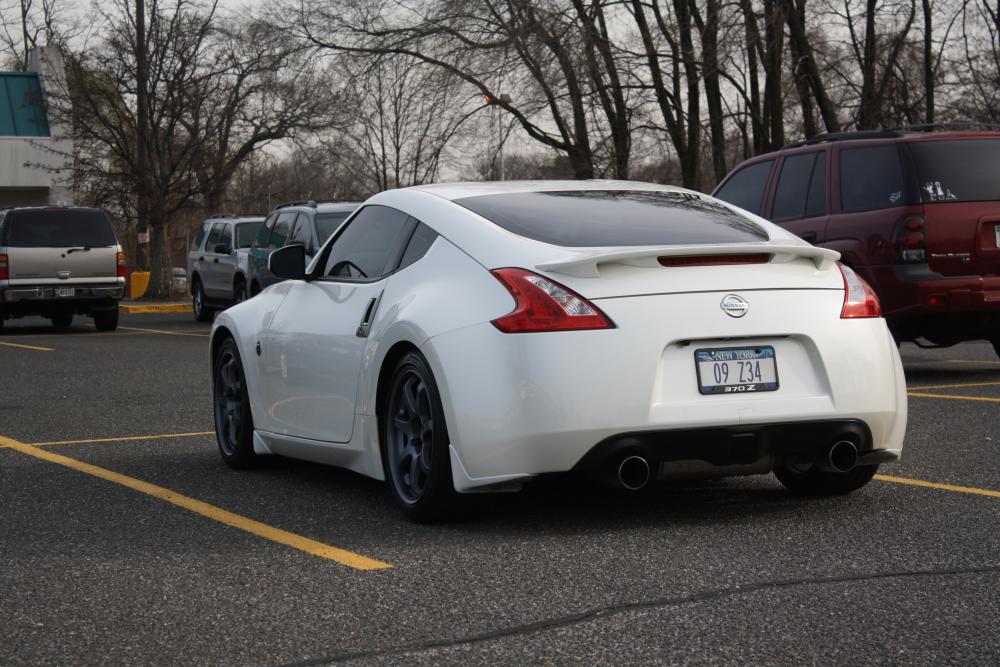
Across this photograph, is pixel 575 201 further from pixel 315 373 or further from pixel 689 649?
pixel 689 649

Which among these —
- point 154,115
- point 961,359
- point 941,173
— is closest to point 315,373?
point 941,173

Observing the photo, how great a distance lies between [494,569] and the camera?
16.6 feet

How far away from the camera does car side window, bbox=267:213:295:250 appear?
19920mm

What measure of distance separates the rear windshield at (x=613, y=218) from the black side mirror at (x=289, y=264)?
4.06 ft

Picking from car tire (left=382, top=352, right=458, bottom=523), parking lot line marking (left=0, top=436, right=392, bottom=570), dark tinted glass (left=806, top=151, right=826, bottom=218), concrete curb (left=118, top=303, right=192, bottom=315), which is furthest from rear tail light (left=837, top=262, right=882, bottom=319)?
concrete curb (left=118, top=303, right=192, bottom=315)

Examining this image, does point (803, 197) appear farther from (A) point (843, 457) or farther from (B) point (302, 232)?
(B) point (302, 232)

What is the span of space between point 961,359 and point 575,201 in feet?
28.3

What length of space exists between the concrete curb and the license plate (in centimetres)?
2775

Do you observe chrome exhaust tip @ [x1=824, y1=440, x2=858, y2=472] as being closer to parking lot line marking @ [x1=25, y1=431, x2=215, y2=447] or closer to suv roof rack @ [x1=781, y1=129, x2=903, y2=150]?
parking lot line marking @ [x1=25, y1=431, x2=215, y2=447]

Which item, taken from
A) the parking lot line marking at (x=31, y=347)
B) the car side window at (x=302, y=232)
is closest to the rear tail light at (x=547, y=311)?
the car side window at (x=302, y=232)

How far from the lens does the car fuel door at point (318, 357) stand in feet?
21.2

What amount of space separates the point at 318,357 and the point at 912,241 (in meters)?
6.22

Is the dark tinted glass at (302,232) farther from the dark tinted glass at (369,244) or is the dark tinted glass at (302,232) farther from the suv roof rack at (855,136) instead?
the dark tinted glass at (369,244)

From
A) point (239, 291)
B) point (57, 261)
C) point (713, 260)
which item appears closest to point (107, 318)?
point (57, 261)
